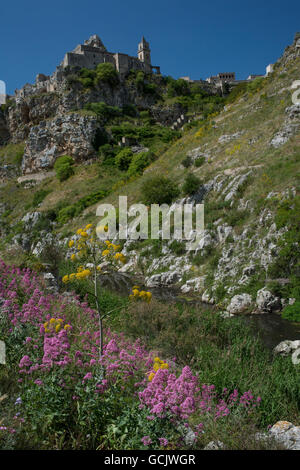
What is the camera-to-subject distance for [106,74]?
43875mm

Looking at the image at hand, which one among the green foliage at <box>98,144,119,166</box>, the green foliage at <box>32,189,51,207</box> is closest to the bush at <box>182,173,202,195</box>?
the green foliage at <box>98,144,119,166</box>

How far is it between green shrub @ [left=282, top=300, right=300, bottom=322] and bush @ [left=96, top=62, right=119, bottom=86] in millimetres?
43784

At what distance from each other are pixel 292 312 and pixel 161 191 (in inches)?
445

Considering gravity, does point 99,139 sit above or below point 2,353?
above

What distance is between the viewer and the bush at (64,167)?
116 ft

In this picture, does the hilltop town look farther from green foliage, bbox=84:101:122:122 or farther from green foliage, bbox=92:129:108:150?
green foliage, bbox=92:129:108:150

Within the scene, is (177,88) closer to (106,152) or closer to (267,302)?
(106,152)

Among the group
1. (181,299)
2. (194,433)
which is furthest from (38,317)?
(181,299)

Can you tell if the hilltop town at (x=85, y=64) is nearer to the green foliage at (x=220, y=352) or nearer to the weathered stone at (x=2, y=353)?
the green foliage at (x=220, y=352)

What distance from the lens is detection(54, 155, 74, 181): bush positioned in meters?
35.4

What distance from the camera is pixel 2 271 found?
7695mm

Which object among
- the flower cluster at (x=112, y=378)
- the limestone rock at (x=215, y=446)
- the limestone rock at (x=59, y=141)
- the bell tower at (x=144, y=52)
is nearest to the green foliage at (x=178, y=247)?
the flower cluster at (x=112, y=378)

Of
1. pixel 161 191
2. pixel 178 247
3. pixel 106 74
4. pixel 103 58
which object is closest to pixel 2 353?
pixel 178 247

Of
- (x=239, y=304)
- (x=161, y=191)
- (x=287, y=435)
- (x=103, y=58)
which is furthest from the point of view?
(x=103, y=58)
